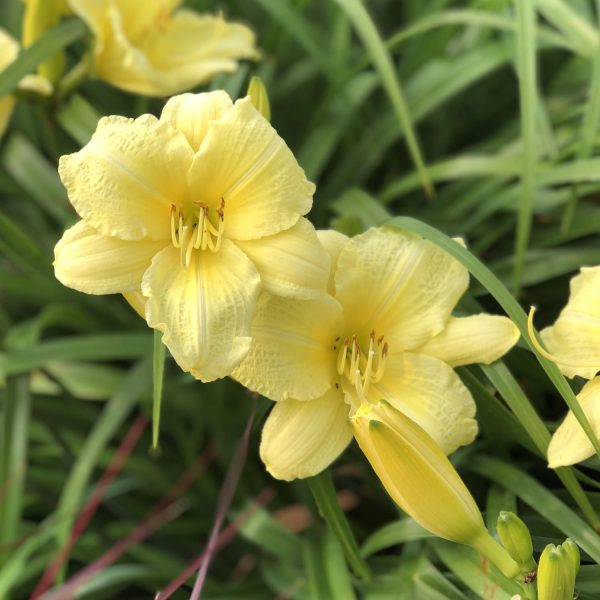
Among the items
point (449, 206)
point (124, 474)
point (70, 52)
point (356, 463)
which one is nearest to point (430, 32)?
point (449, 206)

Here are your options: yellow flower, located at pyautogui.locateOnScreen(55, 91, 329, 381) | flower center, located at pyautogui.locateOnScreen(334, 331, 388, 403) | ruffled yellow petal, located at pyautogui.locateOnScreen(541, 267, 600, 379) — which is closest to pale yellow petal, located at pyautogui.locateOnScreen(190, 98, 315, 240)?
yellow flower, located at pyautogui.locateOnScreen(55, 91, 329, 381)

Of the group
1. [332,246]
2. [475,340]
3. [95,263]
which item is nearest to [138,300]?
[95,263]

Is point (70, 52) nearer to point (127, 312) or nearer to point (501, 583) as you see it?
point (127, 312)

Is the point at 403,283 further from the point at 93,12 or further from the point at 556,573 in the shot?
the point at 93,12

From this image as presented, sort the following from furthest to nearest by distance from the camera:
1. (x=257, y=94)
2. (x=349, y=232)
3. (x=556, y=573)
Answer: (x=349, y=232)
(x=257, y=94)
(x=556, y=573)

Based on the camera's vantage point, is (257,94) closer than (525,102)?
Yes
